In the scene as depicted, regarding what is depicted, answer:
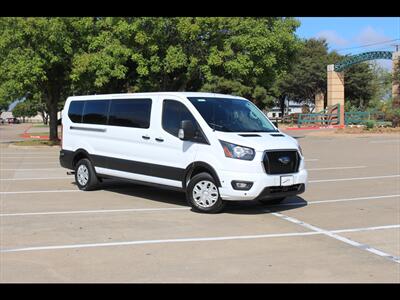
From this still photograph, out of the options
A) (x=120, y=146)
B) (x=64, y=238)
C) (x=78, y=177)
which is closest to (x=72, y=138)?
(x=78, y=177)

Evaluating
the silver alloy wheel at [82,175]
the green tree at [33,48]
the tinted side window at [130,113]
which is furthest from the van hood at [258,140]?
the green tree at [33,48]

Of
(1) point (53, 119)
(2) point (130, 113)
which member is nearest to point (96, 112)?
(2) point (130, 113)

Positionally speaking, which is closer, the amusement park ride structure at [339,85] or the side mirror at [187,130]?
the side mirror at [187,130]

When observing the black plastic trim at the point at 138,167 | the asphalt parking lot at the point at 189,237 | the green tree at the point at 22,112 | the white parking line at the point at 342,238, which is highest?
the green tree at the point at 22,112

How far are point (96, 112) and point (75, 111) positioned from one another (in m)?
0.92

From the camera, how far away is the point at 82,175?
11.3 meters

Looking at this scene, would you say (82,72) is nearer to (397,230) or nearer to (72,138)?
(72,138)

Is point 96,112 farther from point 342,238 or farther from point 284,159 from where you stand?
point 342,238

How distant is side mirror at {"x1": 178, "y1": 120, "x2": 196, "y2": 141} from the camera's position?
29.2 ft

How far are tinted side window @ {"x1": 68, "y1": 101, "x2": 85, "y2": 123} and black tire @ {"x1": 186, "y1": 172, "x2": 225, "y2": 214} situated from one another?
3880 millimetres

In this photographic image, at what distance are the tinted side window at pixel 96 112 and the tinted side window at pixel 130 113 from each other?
0.79 feet

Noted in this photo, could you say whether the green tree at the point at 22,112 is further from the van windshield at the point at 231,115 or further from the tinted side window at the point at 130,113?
the van windshield at the point at 231,115

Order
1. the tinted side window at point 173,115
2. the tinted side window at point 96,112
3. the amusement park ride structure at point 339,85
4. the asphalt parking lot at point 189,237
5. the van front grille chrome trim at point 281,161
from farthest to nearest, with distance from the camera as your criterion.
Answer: the amusement park ride structure at point 339,85 < the tinted side window at point 96,112 < the tinted side window at point 173,115 < the van front grille chrome trim at point 281,161 < the asphalt parking lot at point 189,237

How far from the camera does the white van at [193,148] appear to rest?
8477 millimetres
